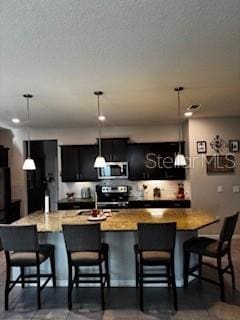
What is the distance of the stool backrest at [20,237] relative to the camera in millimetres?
3500

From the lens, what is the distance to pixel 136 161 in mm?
6867

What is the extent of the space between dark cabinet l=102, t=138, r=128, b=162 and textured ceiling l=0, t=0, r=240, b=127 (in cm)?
210

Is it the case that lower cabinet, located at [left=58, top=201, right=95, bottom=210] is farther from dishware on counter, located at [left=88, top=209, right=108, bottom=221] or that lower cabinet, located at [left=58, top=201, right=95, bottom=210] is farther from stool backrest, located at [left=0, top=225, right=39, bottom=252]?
stool backrest, located at [left=0, top=225, right=39, bottom=252]

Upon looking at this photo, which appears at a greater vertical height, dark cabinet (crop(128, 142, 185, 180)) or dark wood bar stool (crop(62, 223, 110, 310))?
dark cabinet (crop(128, 142, 185, 180))

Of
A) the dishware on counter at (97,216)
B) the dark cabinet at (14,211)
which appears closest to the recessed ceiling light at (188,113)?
the dishware on counter at (97,216)

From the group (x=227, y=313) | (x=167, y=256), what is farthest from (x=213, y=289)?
(x=167, y=256)

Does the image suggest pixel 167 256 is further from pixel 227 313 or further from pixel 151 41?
pixel 151 41

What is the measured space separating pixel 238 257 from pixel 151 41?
163 inches

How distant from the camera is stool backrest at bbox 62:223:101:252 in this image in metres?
3.47

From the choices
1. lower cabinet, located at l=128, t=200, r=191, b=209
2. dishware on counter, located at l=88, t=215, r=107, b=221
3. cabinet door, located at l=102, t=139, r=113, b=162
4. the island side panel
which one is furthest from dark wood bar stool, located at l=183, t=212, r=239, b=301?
cabinet door, located at l=102, t=139, r=113, b=162

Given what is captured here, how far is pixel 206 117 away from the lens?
20.7 feet

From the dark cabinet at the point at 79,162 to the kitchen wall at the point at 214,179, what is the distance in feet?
7.11

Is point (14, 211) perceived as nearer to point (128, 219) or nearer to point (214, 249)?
point (128, 219)

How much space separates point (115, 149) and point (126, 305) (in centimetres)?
384
